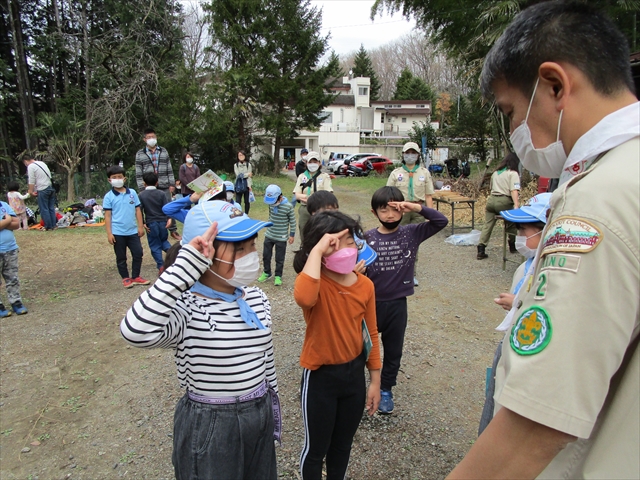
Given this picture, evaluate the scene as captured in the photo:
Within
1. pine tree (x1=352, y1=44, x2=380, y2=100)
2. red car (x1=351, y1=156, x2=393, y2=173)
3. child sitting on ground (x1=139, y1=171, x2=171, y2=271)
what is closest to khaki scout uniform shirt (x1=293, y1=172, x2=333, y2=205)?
child sitting on ground (x1=139, y1=171, x2=171, y2=271)

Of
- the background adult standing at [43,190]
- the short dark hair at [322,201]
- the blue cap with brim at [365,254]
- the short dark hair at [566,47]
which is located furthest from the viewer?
the background adult standing at [43,190]

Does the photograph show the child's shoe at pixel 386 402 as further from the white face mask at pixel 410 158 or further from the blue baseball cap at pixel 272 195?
the white face mask at pixel 410 158

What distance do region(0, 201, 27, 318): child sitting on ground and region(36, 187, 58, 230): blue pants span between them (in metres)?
6.16

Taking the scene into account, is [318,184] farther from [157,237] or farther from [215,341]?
[215,341]

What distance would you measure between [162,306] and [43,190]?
11279 millimetres

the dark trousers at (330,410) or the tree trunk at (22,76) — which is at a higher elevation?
the tree trunk at (22,76)

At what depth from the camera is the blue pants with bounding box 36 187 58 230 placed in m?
10.8

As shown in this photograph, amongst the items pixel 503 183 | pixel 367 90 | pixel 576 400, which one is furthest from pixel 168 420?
pixel 367 90

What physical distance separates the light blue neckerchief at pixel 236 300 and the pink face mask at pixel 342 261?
49 centimetres

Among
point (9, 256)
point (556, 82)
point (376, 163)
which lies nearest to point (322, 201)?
point (556, 82)

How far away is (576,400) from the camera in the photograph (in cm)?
72

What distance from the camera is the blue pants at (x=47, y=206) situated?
35.5 ft

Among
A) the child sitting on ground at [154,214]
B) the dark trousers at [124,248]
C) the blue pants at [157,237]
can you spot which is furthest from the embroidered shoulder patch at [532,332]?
A: the blue pants at [157,237]

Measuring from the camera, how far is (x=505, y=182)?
7.46 metres
